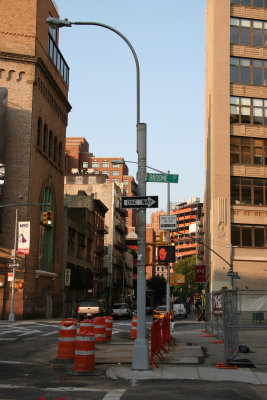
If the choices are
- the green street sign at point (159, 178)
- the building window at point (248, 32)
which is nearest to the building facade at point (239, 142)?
the building window at point (248, 32)

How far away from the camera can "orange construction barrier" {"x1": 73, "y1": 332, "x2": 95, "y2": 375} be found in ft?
39.4

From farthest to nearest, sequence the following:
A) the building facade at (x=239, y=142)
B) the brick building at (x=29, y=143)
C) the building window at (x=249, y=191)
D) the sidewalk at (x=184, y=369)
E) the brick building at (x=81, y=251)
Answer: the brick building at (x=81, y=251), the building window at (x=249, y=191), the building facade at (x=239, y=142), the brick building at (x=29, y=143), the sidewalk at (x=184, y=369)

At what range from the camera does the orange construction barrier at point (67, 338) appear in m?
14.1

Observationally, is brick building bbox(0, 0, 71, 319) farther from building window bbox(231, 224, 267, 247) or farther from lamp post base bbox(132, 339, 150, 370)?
lamp post base bbox(132, 339, 150, 370)

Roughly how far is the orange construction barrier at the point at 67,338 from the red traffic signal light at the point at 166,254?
32.6 ft

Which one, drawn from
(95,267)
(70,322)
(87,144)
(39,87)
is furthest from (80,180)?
(70,322)

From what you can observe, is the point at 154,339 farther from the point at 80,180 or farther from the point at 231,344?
the point at 80,180

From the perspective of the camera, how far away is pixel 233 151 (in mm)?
46750

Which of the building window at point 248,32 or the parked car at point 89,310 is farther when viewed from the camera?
the building window at point 248,32

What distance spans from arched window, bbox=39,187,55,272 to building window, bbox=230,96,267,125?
18.9 m

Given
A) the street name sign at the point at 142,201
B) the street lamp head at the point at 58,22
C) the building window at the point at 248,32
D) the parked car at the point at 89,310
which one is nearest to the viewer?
the street name sign at the point at 142,201

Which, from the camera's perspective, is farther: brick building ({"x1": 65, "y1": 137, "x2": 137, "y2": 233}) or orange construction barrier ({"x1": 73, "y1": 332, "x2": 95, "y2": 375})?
brick building ({"x1": 65, "y1": 137, "x2": 137, "y2": 233})

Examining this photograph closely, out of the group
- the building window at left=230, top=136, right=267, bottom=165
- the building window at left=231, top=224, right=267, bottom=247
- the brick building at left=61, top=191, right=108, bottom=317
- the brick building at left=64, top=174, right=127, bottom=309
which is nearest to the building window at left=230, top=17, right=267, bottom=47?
the building window at left=230, top=136, right=267, bottom=165

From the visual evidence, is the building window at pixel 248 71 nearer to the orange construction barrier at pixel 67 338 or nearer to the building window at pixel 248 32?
the building window at pixel 248 32
